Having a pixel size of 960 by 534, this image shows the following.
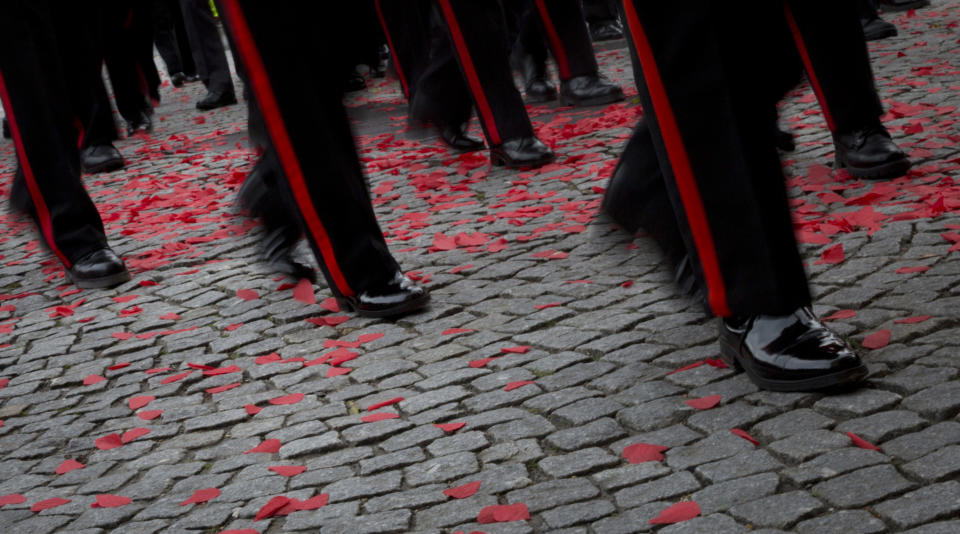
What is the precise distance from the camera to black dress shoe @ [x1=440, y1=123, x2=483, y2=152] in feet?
21.6

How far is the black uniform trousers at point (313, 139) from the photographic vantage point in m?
3.54

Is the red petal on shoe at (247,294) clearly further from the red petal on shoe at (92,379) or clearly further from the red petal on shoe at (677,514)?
the red petal on shoe at (677,514)

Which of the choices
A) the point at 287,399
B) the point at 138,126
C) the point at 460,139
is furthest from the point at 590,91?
the point at 287,399

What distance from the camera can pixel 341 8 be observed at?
4980 mm

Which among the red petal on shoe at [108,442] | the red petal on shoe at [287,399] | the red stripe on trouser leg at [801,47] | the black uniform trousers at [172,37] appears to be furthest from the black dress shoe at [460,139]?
the black uniform trousers at [172,37]

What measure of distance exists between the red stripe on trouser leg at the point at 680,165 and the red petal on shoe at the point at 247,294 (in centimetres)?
201

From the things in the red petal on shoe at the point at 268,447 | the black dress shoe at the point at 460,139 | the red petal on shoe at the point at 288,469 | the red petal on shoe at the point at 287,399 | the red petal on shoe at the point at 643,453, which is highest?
the black dress shoe at the point at 460,139

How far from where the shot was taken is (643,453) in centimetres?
259

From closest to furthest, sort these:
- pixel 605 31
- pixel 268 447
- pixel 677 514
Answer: pixel 677 514
pixel 268 447
pixel 605 31

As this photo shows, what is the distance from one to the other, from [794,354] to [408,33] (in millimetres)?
4678

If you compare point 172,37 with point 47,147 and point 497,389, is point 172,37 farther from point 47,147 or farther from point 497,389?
point 497,389

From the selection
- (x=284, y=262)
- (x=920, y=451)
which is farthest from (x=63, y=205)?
(x=920, y=451)

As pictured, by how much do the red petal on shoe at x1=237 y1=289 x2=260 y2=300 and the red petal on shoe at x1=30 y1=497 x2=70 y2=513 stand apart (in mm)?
1576

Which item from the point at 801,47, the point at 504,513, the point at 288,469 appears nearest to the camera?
the point at 504,513
